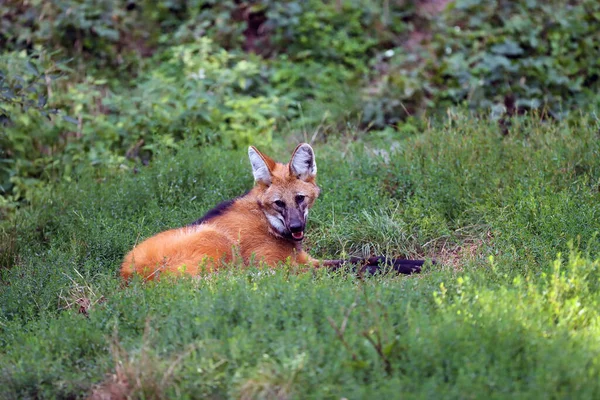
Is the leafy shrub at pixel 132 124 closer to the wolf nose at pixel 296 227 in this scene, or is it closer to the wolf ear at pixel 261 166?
the wolf ear at pixel 261 166

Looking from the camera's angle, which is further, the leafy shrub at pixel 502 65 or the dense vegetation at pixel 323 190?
the leafy shrub at pixel 502 65

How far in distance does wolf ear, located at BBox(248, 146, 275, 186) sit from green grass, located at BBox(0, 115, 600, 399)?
75 centimetres

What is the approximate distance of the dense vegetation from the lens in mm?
3170

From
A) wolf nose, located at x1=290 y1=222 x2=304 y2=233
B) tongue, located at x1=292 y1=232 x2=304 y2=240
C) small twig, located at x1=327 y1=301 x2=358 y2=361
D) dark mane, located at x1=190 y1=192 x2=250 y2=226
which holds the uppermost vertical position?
small twig, located at x1=327 y1=301 x2=358 y2=361

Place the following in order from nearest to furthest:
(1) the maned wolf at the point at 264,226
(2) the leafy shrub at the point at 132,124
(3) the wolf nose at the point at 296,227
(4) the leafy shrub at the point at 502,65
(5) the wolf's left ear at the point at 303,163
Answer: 1. (1) the maned wolf at the point at 264,226
2. (3) the wolf nose at the point at 296,227
3. (5) the wolf's left ear at the point at 303,163
4. (2) the leafy shrub at the point at 132,124
5. (4) the leafy shrub at the point at 502,65

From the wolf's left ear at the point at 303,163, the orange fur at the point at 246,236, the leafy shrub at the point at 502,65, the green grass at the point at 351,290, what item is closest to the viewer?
the green grass at the point at 351,290

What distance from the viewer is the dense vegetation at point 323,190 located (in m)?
3.17

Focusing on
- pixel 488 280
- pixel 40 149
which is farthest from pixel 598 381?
pixel 40 149

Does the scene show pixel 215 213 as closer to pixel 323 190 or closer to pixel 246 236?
pixel 246 236

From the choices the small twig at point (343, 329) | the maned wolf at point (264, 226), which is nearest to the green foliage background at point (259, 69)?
the maned wolf at point (264, 226)

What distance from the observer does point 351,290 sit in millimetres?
3869

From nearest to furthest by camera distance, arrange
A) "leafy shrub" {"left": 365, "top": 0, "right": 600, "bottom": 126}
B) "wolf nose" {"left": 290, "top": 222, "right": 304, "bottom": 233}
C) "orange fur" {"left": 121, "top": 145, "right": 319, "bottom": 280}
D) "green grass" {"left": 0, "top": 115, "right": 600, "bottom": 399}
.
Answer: "green grass" {"left": 0, "top": 115, "right": 600, "bottom": 399} → "orange fur" {"left": 121, "top": 145, "right": 319, "bottom": 280} → "wolf nose" {"left": 290, "top": 222, "right": 304, "bottom": 233} → "leafy shrub" {"left": 365, "top": 0, "right": 600, "bottom": 126}

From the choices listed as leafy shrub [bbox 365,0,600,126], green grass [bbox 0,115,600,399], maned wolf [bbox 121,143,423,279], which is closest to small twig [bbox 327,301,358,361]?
green grass [bbox 0,115,600,399]

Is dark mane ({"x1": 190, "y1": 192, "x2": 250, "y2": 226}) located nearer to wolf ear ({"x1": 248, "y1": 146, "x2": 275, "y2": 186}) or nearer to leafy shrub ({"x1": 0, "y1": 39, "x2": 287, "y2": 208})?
wolf ear ({"x1": 248, "y1": 146, "x2": 275, "y2": 186})
